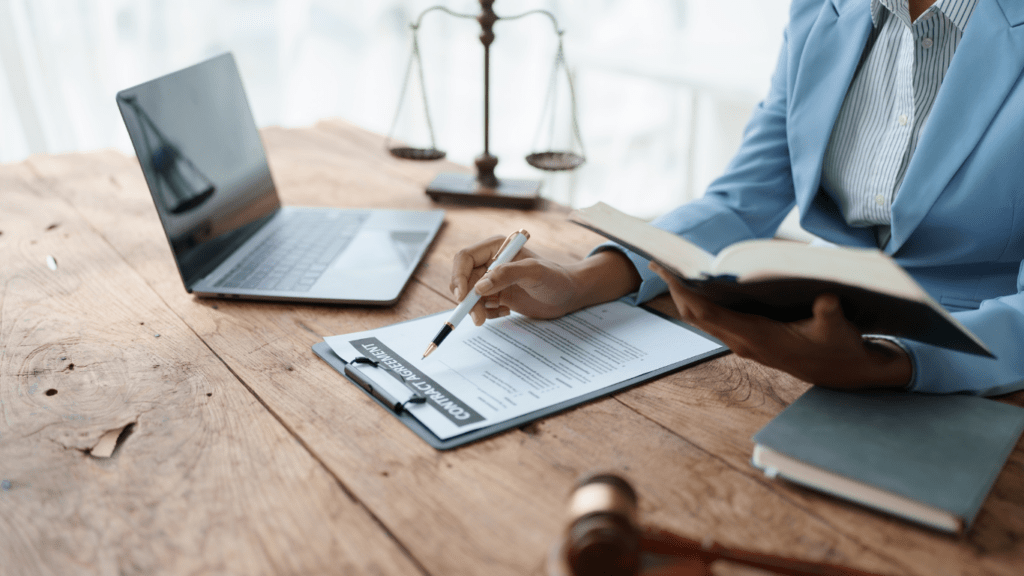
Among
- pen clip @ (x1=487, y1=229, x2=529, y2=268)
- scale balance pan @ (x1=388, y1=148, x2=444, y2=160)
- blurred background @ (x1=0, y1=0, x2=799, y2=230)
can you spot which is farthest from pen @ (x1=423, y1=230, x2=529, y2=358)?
blurred background @ (x1=0, y1=0, x2=799, y2=230)

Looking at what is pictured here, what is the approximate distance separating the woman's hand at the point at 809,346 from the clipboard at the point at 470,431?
0.11 metres

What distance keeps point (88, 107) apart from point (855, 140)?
249 cm

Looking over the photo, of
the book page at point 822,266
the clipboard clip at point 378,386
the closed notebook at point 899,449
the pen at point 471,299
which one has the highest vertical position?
the book page at point 822,266

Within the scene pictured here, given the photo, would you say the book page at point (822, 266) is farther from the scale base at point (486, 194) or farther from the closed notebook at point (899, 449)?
the scale base at point (486, 194)

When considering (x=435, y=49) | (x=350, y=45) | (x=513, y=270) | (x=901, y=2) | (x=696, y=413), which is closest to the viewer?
(x=696, y=413)

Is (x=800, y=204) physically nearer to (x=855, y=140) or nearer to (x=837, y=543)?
(x=855, y=140)

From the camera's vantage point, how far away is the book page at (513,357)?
0.72 meters

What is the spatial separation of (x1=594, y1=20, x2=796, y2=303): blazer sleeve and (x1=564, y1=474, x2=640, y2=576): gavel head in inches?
27.6

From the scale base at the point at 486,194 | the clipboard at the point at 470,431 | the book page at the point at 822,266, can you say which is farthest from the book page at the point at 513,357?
the scale base at the point at 486,194

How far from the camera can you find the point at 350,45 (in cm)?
290

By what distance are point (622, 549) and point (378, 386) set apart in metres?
0.39

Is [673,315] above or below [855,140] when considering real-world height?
below

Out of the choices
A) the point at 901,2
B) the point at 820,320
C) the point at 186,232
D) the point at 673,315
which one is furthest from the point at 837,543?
the point at 186,232

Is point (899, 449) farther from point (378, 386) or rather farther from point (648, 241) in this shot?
point (378, 386)
